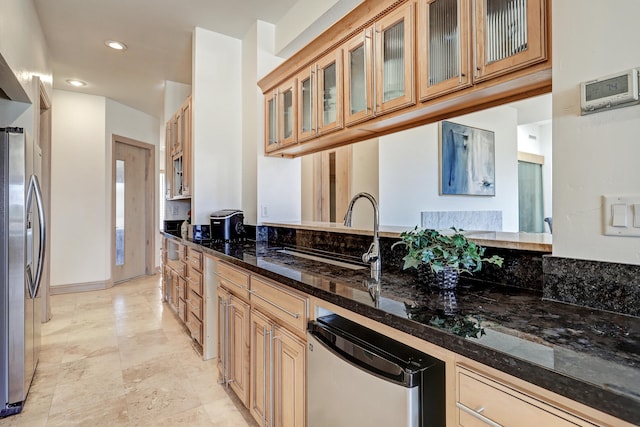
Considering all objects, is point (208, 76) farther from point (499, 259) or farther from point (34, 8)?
point (499, 259)

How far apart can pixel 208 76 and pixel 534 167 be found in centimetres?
492

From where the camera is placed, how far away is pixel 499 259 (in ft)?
3.98

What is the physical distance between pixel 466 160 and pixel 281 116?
2123 mm

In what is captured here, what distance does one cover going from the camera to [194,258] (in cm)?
282

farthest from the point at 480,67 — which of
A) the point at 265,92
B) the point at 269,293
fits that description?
the point at 265,92

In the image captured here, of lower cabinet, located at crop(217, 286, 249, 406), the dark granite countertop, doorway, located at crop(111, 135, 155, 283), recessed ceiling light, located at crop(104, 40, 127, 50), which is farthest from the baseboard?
the dark granite countertop

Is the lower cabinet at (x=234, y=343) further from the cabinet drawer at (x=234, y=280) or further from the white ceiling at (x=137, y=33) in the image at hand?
the white ceiling at (x=137, y=33)

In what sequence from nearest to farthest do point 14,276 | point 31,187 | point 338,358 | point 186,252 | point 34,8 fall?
point 338,358
point 14,276
point 31,187
point 34,8
point 186,252

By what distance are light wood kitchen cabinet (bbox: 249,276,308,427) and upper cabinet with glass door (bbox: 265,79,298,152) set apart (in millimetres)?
1324

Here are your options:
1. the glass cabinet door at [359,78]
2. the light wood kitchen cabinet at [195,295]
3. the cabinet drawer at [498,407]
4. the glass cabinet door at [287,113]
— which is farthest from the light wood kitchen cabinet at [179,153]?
the cabinet drawer at [498,407]

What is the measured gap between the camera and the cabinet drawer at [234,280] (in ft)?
6.09

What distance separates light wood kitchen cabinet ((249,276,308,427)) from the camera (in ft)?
4.54

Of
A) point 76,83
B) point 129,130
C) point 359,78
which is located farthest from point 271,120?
point 129,130

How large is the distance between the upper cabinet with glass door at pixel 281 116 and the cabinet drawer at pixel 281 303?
1.28 metres
